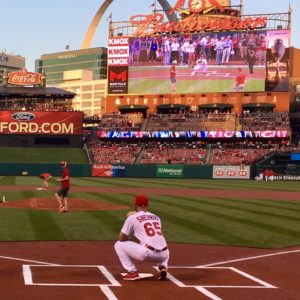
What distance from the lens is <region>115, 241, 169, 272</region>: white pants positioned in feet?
31.9

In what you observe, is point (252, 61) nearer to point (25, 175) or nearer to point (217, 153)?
point (217, 153)

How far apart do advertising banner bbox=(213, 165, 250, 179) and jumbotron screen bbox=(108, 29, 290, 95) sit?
17.7 meters

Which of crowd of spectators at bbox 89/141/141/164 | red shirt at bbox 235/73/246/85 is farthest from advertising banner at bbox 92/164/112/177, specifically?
red shirt at bbox 235/73/246/85

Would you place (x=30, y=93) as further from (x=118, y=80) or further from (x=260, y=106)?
(x=260, y=106)

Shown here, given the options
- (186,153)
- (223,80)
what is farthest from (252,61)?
(186,153)

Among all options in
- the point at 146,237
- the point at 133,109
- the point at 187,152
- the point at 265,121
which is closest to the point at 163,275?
the point at 146,237

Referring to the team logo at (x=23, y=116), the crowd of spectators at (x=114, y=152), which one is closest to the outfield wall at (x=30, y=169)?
the crowd of spectators at (x=114, y=152)

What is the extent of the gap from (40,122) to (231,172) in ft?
94.0

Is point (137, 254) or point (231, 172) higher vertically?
point (137, 254)

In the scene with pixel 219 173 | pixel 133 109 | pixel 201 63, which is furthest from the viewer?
pixel 133 109

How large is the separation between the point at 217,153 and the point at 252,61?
13870 millimetres

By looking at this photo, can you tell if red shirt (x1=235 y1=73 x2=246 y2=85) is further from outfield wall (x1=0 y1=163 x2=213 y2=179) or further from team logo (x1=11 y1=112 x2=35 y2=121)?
team logo (x1=11 y1=112 x2=35 y2=121)

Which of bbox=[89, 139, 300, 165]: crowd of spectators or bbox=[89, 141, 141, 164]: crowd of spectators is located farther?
bbox=[89, 141, 141, 164]: crowd of spectators

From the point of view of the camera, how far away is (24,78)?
8462 centimetres
